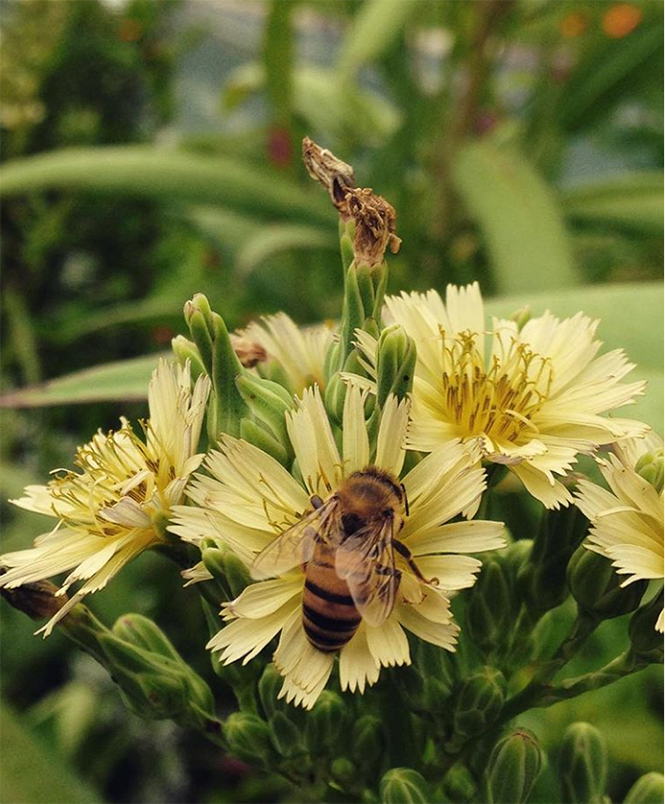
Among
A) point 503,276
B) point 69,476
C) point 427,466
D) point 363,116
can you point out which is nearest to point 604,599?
point 427,466

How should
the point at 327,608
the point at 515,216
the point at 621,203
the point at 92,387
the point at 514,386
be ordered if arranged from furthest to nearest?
1. the point at 621,203
2. the point at 515,216
3. the point at 92,387
4. the point at 514,386
5. the point at 327,608

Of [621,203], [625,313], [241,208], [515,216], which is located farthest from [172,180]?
[625,313]

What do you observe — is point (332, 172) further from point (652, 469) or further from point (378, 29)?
point (378, 29)

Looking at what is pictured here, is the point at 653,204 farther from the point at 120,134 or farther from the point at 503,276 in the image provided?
the point at 120,134

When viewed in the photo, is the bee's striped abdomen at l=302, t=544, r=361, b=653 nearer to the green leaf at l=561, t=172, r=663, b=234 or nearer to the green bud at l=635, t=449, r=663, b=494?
the green bud at l=635, t=449, r=663, b=494

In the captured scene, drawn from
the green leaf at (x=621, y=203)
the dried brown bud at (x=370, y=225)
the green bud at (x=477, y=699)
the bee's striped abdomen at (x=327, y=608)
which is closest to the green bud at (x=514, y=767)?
the green bud at (x=477, y=699)

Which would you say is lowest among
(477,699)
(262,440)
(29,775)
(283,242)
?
(29,775)

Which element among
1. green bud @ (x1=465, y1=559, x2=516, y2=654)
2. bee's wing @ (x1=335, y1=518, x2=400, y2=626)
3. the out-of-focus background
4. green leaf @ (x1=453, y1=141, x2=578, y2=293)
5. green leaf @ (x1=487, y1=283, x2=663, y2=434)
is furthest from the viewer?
A: the out-of-focus background

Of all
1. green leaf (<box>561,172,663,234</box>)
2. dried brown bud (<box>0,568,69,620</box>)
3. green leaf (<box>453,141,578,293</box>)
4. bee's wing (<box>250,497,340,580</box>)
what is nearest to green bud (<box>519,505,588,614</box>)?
bee's wing (<box>250,497,340,580</box>)
